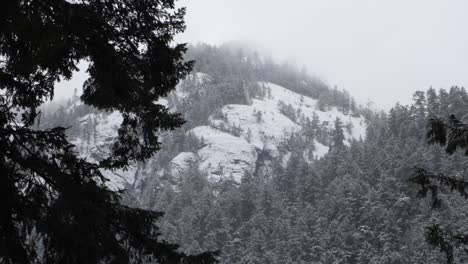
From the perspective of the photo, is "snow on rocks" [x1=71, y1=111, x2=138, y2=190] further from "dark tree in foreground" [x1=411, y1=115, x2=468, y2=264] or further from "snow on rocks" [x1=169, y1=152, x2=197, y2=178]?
"dark tree in foreground" [x1=411, y1=115, x2=468, y2=264]

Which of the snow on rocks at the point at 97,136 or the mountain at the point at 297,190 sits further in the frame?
the snow on rocks at the point at 97,136

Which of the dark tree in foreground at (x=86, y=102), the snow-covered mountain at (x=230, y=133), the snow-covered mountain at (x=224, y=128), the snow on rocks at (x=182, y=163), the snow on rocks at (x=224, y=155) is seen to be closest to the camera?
the dark tree in foreground at (x=86, y=102)

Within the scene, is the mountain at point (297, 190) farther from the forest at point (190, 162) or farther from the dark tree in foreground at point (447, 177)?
the dark tree in foreground at point (447, 177)

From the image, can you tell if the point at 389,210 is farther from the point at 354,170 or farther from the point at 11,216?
the point at 11,216

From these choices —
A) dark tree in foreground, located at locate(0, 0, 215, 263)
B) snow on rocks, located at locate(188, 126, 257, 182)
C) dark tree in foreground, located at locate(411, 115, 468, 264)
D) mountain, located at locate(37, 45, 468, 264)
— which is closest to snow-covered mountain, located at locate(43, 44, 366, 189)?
snow on rocks, located at locate(188, 126, 257, 182)

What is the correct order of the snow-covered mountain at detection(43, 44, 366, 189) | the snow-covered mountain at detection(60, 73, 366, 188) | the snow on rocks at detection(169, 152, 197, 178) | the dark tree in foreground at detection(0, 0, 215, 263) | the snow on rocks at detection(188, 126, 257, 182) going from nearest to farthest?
the dark tree in foreground at detection(0, 0, 215, 263) < the snow on rocks at detection(188, 126, 257, 182) < the snow on rocks at detection(169, 152, 197, 178) < the snow-covered mountain at detection(60, 73, 366, 188) < the snow-covered mountain at detection(43, 44, 366, 189)

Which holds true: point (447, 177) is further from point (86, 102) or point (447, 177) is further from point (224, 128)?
point (224, 128)

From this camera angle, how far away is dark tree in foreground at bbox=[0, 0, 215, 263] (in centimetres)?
488

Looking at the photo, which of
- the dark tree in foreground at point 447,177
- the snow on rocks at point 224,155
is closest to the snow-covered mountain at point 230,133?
the snow on rocks at point 224,155

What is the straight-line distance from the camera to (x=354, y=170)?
269 ft

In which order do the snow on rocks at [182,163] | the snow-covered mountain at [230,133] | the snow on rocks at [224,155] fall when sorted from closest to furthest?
the snow on rocks at [224,155] < the snow on rocks at [182,163] < the snow-covered mountain at [230,133]

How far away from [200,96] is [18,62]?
17197 centimetres

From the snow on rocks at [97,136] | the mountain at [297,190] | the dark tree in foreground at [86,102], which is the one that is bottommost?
the dark tree in foreground at [86,102]

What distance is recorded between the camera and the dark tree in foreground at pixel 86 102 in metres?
4.88
